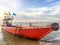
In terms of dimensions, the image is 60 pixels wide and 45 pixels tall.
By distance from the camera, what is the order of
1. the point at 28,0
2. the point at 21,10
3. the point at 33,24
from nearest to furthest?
the point at 28,0 → the point at 21,10 → the point at 33,24

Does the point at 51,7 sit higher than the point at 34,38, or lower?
higher

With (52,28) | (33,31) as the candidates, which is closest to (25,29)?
(33,31)

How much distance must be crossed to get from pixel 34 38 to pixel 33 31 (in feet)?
0.69

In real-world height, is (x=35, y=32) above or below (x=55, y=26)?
below

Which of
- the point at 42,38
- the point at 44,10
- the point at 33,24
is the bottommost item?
the point at 42,38

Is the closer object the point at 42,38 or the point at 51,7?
the point at 51,7

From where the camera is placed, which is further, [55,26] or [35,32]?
[35,32]

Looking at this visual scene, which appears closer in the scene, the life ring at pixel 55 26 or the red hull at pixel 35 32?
the life ring at pixel 55 26

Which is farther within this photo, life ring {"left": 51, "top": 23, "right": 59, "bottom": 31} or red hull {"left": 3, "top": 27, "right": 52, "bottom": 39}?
red hull {"left": 3, "top": 27, "right": 52, "bottom": 39}

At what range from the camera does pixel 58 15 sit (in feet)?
15.1

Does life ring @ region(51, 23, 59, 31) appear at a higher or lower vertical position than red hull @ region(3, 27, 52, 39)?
higher

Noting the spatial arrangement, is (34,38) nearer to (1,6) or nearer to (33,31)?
(33,31)

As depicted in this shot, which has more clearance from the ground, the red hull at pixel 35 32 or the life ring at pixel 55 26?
the life ring at pixel 55 26

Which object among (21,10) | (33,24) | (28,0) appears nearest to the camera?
(28,0)
